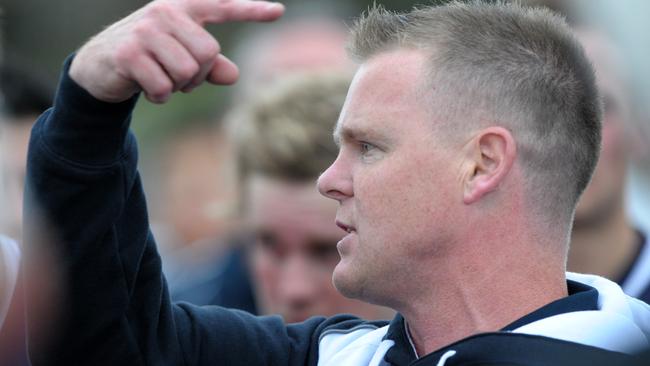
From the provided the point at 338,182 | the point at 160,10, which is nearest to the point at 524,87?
the point at 338,182

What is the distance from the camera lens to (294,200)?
15.9ft

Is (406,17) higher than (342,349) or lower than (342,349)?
higher

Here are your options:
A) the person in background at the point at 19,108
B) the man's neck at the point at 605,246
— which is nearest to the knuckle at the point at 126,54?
the man's neck at the point at 605,246

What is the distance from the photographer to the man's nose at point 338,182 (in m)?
2.88

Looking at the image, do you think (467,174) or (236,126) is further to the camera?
(236,126)

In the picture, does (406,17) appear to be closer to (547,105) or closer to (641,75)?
(547,105)

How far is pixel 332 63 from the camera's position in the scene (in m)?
7.31

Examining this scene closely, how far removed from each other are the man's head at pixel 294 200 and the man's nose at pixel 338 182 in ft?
5.96

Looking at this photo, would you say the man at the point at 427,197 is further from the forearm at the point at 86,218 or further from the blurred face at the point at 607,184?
the blurred face at the point at 607,184

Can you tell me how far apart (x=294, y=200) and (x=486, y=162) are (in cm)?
207

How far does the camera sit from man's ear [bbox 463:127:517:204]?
2828mm

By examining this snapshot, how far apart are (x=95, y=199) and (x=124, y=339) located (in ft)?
1.17

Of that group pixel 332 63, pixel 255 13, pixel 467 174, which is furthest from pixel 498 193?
pixel 332 63

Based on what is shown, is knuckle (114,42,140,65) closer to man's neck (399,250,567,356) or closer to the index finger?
the index finger
